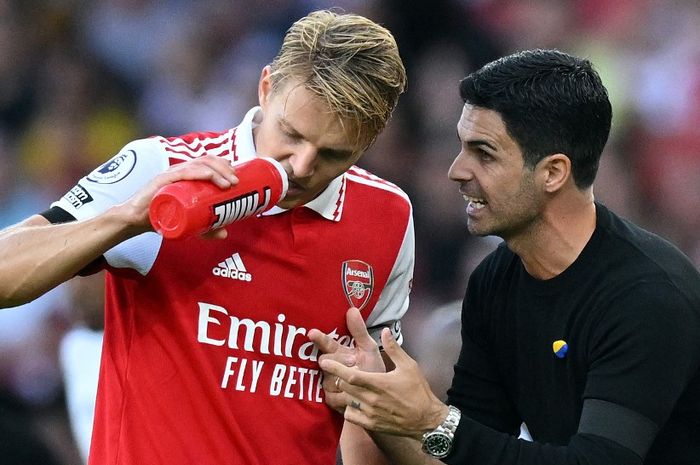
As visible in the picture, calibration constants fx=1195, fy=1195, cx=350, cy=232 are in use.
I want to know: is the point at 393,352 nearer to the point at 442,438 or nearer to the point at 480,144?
the point at 442,438

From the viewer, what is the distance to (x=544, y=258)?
3.20 metres

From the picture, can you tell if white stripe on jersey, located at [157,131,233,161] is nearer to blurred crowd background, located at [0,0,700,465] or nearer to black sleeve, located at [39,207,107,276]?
black sleeve, located at [39,207,107,276]

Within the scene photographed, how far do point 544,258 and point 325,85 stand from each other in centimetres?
82

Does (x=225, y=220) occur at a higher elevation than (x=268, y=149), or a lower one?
lower

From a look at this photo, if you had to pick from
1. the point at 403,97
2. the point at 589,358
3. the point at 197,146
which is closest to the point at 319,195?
the point at 197,146

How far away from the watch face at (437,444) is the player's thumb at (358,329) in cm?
28

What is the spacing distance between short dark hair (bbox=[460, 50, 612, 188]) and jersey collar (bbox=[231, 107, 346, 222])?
48 centimetres

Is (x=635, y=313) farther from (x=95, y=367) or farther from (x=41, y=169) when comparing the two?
(x=41, y=169)

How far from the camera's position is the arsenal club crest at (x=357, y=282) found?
3.00 metres

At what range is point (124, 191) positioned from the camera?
2660 mm

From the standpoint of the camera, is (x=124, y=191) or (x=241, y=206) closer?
(x=241, y=206)

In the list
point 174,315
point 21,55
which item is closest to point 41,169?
point 21,55

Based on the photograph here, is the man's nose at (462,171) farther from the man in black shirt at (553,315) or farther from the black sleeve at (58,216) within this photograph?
the black sleeve at (58,216)

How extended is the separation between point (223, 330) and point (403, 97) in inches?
167
